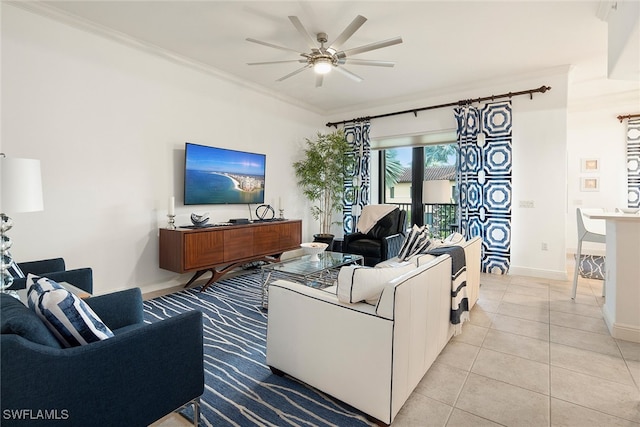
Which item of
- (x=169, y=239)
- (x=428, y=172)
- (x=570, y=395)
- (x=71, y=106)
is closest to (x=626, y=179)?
(x=428, y=172)

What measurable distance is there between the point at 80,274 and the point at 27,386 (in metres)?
1.37

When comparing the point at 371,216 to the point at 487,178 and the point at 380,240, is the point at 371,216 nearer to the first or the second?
the point at 380,240

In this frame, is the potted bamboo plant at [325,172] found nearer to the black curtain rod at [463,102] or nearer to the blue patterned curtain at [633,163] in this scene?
the black curtain rod at [463,102]

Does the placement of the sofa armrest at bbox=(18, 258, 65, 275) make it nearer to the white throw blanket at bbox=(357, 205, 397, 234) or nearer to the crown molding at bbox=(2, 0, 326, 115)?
the crown molding at bbox=(2, 0, 326, 115)

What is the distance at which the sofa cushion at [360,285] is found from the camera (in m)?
1.61

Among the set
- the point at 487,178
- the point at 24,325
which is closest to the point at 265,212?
the point at 487,178

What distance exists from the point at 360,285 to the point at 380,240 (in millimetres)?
2978

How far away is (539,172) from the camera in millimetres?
4344

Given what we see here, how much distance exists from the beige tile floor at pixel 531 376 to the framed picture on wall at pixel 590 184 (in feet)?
12.4

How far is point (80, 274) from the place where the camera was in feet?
7.02

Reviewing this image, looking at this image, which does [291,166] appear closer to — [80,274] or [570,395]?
[80,274]

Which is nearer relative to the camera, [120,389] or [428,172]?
[120,389]

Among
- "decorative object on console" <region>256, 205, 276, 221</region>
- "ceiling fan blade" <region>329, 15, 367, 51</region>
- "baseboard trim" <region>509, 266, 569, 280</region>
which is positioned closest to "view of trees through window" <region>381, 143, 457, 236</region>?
"baseboard trim" <region>509, 266, 569, 280</region>

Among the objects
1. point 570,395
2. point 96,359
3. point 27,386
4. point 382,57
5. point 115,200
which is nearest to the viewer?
point 27,386
